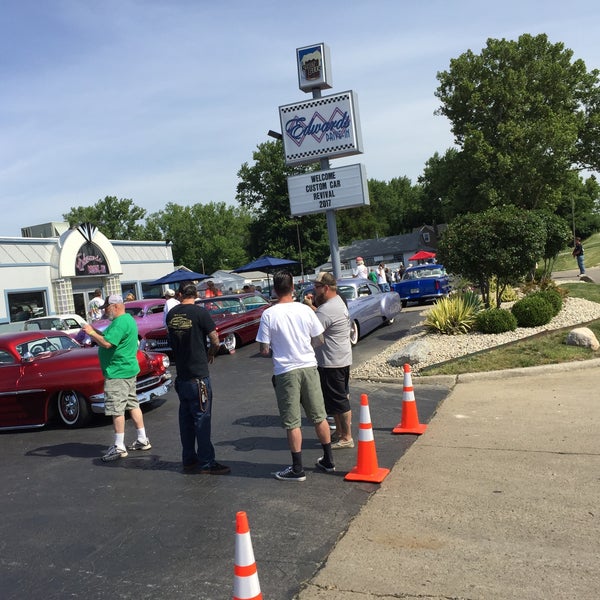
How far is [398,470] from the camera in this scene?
17.8 feet

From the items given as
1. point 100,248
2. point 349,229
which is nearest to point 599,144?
point 100,248

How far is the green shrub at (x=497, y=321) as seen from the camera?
11172 mm

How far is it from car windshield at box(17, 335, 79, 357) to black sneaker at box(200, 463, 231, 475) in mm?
4213

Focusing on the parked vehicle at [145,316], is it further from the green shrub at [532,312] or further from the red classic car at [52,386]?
the green shrub at [532,312]

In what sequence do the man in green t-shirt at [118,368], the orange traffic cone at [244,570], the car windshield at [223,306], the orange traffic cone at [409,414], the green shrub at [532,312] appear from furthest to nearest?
the car windshield at [223,306] < the green shrub at [532,312] < the orange traffic cone at [409,414] < the man in green t-shirt at [118,368] < the orange traffic cone at [244,570]

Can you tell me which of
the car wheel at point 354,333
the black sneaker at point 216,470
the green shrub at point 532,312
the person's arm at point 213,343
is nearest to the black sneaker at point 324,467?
the black sneaker at point 216,470

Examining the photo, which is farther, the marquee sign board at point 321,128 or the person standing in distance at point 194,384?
the marquee sign board at point 321,128

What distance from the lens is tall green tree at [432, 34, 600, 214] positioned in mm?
36188

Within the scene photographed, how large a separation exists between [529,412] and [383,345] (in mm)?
5896

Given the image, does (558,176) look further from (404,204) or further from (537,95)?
(404,204)

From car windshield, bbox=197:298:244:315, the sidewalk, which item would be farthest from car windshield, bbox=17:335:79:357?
car windshield, bbox=197:298:244:315

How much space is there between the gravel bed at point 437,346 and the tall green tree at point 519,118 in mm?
26361

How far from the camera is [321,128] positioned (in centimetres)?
1789

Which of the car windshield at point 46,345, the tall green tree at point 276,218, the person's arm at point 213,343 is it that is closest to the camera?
the person's arm at point 213,343
